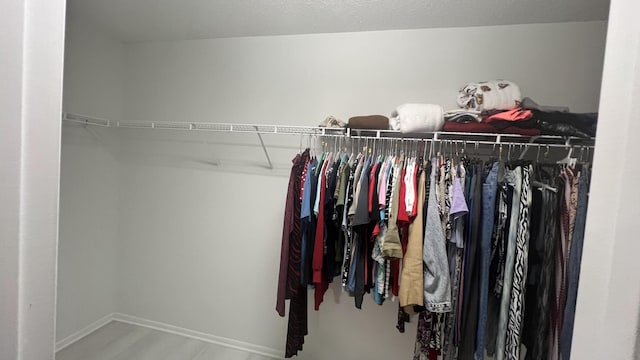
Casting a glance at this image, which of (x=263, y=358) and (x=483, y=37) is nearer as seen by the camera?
(x=483, y=37)

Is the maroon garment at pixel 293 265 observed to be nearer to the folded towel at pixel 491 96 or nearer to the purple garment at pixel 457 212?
the purple garment at pixel 457 212

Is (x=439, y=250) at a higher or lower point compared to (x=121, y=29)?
lower

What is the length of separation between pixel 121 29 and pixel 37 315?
2.52 metres

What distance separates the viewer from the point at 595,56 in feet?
5.51

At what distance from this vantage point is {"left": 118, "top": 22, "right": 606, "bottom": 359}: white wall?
1791 millimetres

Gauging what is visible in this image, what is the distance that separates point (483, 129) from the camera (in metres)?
1.50

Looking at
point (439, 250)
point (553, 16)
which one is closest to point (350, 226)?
point (439, 250)

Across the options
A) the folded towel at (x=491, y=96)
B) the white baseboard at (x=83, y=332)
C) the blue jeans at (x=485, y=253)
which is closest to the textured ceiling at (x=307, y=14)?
the folded towel at (x=491, y=96)

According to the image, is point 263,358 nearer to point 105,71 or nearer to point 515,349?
→ point 515,349

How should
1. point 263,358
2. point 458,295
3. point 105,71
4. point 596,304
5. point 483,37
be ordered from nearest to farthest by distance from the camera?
point 596,304
point 458,295
point 483,37
point 263,358
point 105,71

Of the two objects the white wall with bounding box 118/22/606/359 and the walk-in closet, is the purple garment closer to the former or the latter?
the walk-in closet

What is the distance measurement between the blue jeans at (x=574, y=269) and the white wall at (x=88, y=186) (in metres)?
3.08

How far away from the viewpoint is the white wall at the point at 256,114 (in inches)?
70.5

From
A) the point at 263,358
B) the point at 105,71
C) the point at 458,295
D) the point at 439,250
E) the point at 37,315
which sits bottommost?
the point at 263,358
